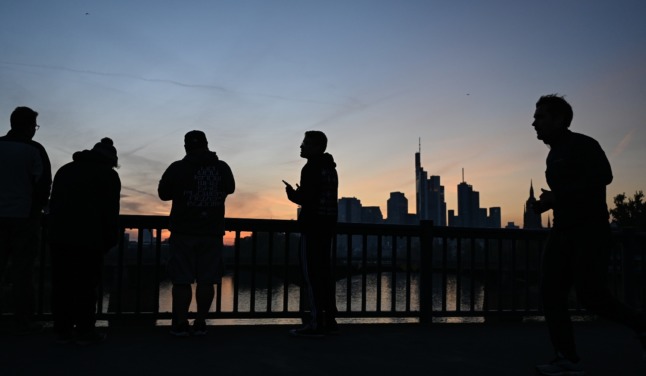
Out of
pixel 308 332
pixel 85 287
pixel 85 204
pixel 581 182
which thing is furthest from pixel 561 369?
pixel 85 204

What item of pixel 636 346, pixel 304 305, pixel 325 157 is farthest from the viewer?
pixel 304 305

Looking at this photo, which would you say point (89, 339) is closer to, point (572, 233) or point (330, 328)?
point (330, 328)

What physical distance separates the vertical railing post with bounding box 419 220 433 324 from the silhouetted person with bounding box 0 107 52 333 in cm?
376

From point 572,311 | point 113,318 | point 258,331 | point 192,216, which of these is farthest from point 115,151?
point 572,311

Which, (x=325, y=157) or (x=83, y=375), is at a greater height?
(x=325, y=157)

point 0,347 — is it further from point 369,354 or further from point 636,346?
point 636,346

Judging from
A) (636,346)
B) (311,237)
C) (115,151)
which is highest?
(115,151)

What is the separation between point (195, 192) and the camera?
4809mm

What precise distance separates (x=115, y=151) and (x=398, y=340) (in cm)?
298

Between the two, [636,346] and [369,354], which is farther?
[636,346]

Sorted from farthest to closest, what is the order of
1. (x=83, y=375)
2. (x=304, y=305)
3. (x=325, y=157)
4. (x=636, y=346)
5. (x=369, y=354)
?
(x=304, y=305) < (x=325, y=157) < (x=636, y=346) < (x=369, y=354) < (x=83, y=375)

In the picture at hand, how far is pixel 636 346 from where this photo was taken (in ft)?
15.4

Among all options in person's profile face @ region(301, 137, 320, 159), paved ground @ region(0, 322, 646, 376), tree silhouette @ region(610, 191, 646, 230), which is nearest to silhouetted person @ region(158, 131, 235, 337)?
paved ground @ region(0, 322, 646, 376)

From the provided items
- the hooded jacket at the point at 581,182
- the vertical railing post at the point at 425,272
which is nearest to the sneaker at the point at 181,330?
the vertical railing post at the point at 425,272
